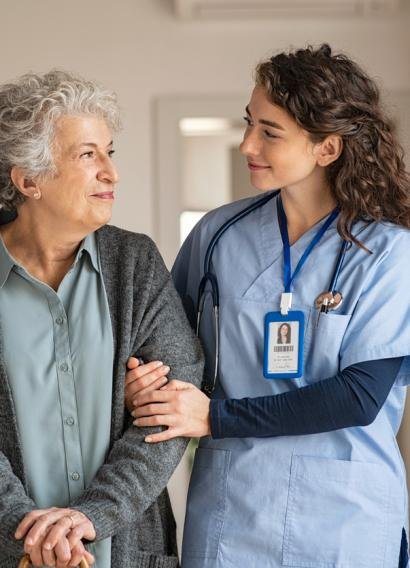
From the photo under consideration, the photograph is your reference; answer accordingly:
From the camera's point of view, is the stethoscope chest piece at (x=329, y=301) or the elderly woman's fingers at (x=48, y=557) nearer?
the elderly woman's fingers at (x=48, y=557)

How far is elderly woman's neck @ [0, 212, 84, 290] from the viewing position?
2.28m

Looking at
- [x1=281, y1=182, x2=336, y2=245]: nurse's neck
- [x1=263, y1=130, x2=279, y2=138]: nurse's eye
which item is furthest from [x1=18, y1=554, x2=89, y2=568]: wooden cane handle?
[x1=263, y1=130, x2=279, y2=138]: nurse's eye

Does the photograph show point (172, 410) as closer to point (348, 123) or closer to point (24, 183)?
point (24, 183)

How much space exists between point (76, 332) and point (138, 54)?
2.64 m

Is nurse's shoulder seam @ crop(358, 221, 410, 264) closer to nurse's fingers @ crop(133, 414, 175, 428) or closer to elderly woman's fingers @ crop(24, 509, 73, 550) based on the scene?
nurse's fingers @ crop(133, 414, 175, 428)

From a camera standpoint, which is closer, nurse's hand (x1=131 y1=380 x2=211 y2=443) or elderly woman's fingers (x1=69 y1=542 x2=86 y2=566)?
elderly woman's fingers (x1=69 y1=542 x2=86 y2=566)

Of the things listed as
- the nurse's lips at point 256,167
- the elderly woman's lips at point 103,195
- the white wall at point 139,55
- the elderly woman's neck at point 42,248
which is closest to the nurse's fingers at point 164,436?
the elderly woman's neck at point 42,248

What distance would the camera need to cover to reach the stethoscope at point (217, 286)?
2.30 meters

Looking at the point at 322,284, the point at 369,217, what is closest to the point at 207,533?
the point at 322,284

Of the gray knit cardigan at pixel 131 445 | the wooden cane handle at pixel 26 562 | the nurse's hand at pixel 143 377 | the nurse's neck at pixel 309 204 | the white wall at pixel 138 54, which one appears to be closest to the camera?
the wooden cane handle at pixel 26 562

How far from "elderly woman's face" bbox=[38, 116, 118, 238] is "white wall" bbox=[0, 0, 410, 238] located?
7.88 ft

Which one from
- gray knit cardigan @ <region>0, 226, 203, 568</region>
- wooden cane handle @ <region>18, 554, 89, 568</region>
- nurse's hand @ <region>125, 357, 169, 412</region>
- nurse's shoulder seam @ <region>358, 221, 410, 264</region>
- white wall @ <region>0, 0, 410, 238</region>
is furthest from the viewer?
white wall @ <region>0, 0, 410, 238</region>

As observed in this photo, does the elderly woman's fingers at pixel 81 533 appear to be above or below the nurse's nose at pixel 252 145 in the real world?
below

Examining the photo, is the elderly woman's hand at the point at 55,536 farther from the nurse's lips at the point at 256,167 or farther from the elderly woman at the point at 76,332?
the nurse's lips at the point at 256,167
